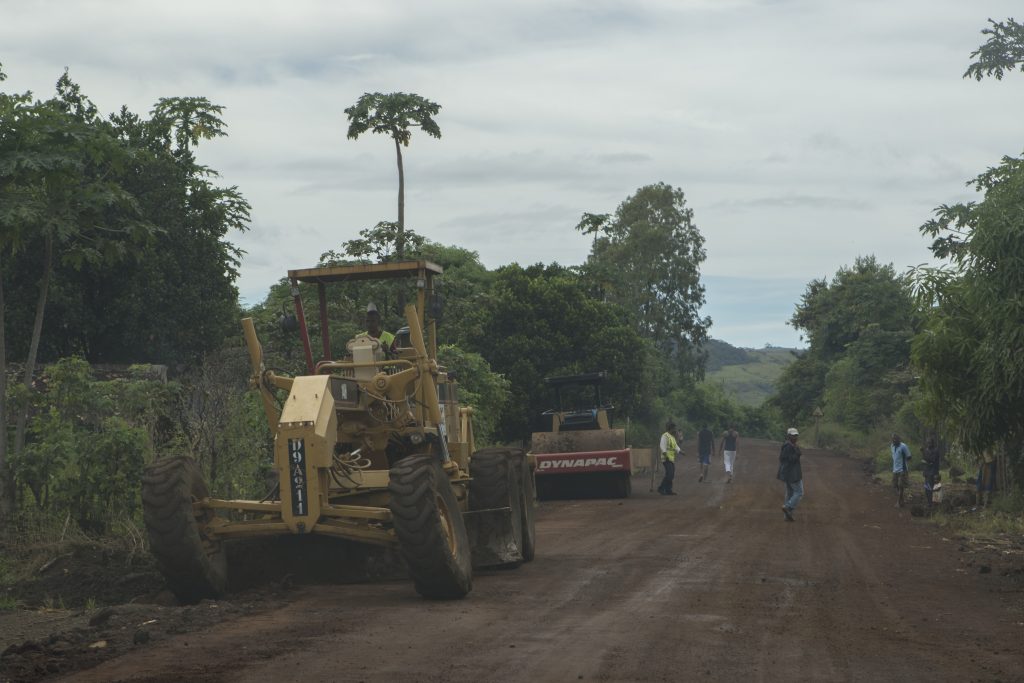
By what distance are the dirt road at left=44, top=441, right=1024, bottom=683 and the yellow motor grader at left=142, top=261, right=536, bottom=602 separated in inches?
24.4

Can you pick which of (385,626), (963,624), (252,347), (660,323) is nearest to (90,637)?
(385,626)

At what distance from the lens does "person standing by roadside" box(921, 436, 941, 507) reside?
24.4 meters

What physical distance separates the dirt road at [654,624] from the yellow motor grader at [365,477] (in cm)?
62

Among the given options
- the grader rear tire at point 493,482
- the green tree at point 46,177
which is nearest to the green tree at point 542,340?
the green tree at point 46,177

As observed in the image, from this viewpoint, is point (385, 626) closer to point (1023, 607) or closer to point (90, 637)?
point (90, 637)

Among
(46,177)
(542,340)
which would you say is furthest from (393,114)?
(46,177)

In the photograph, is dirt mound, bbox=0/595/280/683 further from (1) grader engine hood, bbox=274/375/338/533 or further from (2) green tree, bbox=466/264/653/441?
(2) green tree, bbox=466/264/653/441

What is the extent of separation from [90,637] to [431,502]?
313 centimetres

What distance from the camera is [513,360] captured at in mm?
42656

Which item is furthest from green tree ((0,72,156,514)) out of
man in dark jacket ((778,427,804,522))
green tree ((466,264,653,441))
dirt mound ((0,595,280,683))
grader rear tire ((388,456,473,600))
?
green tree ((466,264,653,441))

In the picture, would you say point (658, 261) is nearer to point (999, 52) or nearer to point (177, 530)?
point (999, 52)

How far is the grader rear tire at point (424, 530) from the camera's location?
11.0m

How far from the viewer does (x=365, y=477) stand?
40.3ft

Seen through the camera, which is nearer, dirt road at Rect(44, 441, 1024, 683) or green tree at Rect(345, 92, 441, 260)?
dirt road at Rect(44, 441, 1024, 683)
